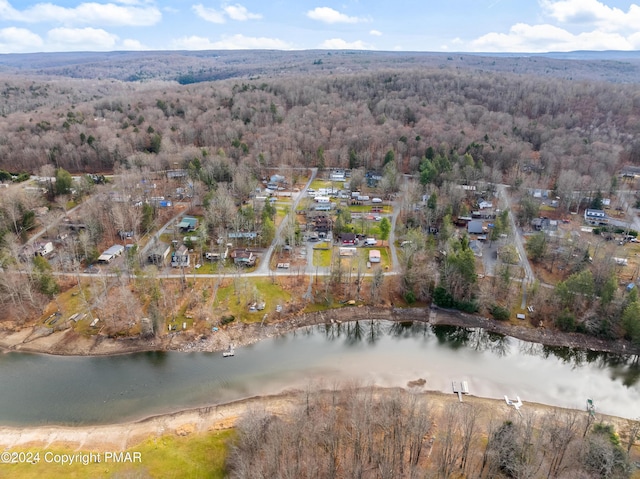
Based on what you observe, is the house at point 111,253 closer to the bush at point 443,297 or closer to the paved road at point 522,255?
the bush at point 443,297

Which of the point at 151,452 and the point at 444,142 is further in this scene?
the point at 444,142

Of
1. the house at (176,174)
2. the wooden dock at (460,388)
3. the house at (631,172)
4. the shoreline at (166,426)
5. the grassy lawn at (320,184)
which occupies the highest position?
the house at (631,172)

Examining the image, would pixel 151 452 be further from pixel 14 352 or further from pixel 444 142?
pixel 444 142

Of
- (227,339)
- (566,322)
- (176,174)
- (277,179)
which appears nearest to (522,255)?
(566,322)

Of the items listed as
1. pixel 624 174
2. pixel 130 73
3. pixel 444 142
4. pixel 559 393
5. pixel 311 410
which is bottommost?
pixel 559 393

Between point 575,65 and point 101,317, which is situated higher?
point 575,65

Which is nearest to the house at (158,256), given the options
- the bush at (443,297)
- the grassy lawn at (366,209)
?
the grassy lawn at (366,209)

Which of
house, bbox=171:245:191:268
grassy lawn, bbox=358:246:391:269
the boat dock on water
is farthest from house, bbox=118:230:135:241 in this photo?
grassy lawn, bbox=358:246:391:269

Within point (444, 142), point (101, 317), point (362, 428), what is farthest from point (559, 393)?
point (444, 142)
